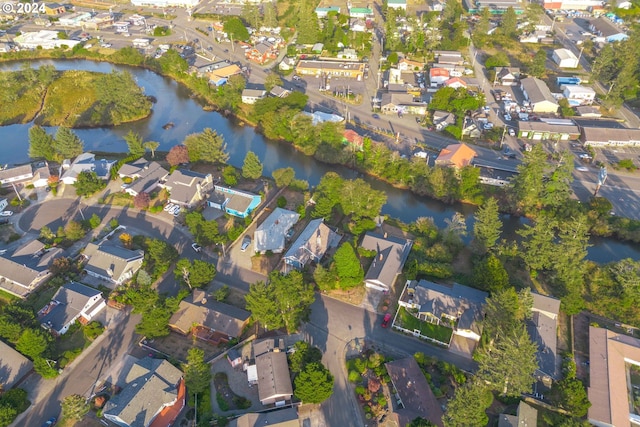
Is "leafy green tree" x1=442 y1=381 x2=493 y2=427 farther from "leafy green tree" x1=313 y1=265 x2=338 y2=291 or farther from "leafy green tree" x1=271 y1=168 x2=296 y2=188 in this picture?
"leafy green tree" x1=271 y1=168 x2=296 y2=188

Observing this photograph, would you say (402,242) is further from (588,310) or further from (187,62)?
(187,62)

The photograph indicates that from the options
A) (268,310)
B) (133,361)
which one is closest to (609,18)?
(268,310)

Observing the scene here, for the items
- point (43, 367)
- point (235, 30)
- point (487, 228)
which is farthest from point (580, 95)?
point (43, 367)

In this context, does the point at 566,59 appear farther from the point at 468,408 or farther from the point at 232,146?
the point at 468,408

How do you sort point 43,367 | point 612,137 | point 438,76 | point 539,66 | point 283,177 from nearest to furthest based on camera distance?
point 43,367
point 283,177
point 612,137
point 539,66
point 438,76

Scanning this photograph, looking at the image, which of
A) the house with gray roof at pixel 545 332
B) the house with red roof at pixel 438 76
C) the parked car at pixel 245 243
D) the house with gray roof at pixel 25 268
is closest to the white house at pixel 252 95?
the house with red roof at pixel 438 76

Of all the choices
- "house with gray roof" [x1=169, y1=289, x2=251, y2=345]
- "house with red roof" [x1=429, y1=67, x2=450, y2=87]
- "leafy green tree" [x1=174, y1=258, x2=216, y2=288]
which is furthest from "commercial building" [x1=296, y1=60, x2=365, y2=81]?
"house with gray roof" [x1=169, y1=289, x2=251, y2=345]

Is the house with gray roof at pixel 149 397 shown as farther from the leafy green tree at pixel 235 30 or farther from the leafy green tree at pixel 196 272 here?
the leafy green tree at pixel 235 30
